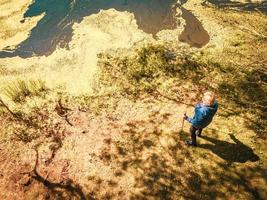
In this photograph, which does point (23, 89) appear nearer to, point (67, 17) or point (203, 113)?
point (67, 17)

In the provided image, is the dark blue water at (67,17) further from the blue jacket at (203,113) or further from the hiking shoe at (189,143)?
the blue jacket at (203,113)

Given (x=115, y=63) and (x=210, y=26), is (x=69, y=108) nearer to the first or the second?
(x=115, y=63)

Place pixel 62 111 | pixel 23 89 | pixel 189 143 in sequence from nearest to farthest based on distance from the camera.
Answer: pixel 189 143 → pixel 62 111 → pixel 23 89

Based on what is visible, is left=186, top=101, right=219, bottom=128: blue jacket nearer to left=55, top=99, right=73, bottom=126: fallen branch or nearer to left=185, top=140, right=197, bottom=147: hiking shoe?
left=185, top=140, right=197, bottom=147: hiking shoe

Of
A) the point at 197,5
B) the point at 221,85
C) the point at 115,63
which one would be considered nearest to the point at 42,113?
the point at 115,63

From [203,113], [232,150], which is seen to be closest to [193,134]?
[203,113]

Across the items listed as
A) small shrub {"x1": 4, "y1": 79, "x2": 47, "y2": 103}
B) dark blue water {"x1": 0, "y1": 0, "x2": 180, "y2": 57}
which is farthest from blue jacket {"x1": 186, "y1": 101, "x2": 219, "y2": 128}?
dark blue water {"x1": 0, "y1": 0, "x2": 180, "y2": 57}

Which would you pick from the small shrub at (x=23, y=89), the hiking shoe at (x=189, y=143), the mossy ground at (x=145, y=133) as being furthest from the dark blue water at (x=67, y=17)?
the hiking shoe at (x=189, y=143)
